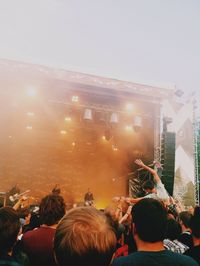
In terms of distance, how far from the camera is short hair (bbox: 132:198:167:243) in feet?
4.84

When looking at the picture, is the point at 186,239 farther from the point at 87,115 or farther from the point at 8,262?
the point at 87,115

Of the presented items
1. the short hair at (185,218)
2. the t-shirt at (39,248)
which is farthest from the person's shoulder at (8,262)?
the short hair at (185,218)

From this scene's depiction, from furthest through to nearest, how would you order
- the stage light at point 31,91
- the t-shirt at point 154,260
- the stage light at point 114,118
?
the stage light at point 114,118
the stage light at point 31,91
the t-shirt at point 154,260

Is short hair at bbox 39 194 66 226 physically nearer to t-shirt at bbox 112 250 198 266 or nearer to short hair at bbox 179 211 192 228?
t-shirt at bbox 112 250 198 266

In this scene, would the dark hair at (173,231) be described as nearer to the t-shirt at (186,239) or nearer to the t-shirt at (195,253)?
the t-shirt at (186,239)

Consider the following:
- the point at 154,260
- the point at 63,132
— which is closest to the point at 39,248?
the point at 154,260

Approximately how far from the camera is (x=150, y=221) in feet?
4.93

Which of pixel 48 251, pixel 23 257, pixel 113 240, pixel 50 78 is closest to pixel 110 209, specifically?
pixel 48 251

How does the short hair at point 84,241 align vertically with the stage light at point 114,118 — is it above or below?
below

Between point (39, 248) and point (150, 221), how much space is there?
0.84 m

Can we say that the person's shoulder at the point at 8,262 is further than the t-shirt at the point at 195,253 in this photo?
No

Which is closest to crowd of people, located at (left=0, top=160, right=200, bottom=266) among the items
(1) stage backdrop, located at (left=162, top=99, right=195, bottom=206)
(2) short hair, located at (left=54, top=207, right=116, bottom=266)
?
(2) short hair, located at (left=54, top=207, right=116, bottom=266)

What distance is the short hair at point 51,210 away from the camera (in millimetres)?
2032

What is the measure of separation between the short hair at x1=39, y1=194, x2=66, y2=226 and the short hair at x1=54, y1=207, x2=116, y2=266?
1128 millimetres
